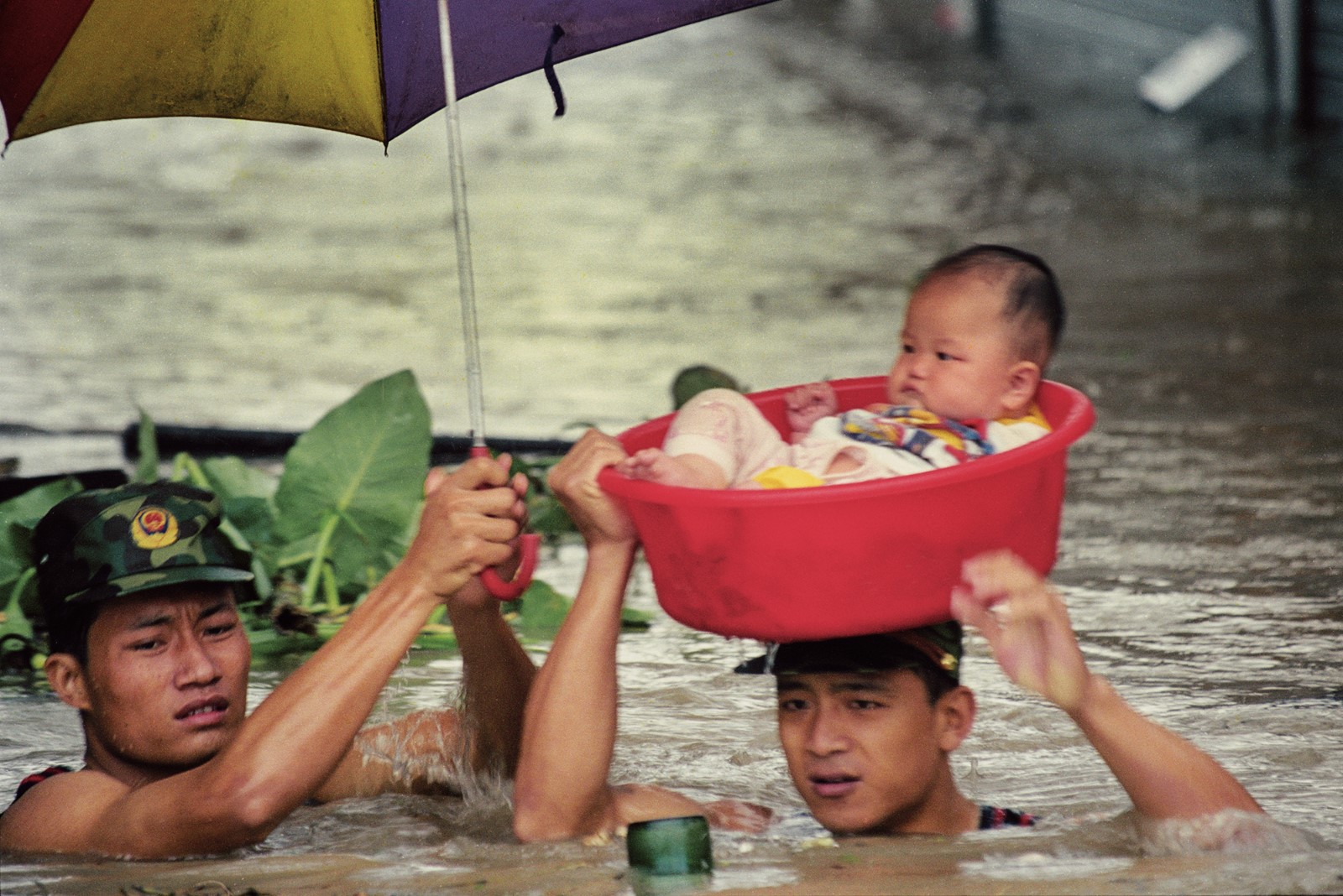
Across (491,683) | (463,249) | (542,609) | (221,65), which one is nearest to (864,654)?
(491,683)

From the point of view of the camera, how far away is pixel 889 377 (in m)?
3.23

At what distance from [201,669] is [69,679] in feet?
0.83

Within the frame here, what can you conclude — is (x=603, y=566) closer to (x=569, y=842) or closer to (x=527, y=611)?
(x=569, y=842)

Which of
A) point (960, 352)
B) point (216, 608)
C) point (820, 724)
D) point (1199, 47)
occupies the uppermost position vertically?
point (1199, 47)

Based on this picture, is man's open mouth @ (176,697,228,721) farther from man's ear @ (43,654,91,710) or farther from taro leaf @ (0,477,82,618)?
taro leaf @ (0,477,82,618)

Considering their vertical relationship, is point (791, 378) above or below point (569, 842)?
above

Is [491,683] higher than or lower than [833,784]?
higher

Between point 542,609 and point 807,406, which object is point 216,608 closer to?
point 807,406

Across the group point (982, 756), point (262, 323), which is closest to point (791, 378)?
point (262, 323)

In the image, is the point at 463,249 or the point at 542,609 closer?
the point at 463,249

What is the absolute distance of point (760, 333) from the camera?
8805 mm

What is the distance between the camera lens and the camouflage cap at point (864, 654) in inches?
117

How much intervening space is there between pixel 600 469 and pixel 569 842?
633 millimetres

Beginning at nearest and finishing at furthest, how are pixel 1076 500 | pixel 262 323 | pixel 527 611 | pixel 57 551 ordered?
pixel 57 551
pixel 527 611
pixel 1076 500
pixel 262 323
